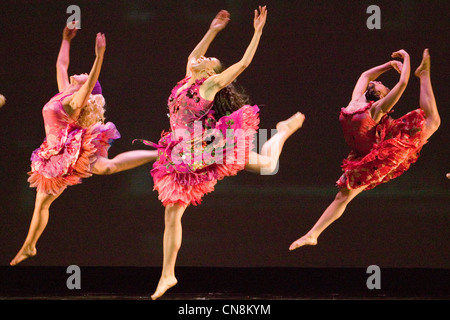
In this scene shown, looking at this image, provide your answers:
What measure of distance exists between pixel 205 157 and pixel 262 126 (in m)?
0.82

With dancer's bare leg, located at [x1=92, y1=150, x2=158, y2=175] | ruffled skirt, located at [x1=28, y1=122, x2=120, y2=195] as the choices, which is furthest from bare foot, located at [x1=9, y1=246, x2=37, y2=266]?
dancer's bare leg, located at [x1=92, y1=150, x2=158, y2=175]

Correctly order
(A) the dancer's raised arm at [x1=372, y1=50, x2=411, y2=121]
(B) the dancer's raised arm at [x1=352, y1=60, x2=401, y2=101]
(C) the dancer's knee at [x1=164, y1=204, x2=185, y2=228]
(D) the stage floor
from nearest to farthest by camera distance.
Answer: (C) the dancer's knee at [x1=164, y1=204, x2=185, y2=228]
(A) the dancer's raised arm at [x1=372, y1=50, x2=411, y2=121]
(D) the stage floor
(B) the dancer's raised arm at [x1=352, y1=60, x2=401, y2=101]

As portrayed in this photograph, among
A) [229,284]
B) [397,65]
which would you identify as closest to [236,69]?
[397,65]

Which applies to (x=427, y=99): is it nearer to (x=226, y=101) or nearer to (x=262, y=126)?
(x=262, y=126)

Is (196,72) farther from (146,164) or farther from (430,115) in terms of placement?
(430,115)

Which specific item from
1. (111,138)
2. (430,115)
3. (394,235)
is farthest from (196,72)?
(394,235)

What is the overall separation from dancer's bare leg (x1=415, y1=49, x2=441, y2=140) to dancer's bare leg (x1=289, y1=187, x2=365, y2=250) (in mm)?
660

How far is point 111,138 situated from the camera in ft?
15.1

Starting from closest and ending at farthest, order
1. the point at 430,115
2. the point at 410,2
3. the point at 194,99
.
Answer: the point at 194,99 → the point at 430,115 → the point at 410,2

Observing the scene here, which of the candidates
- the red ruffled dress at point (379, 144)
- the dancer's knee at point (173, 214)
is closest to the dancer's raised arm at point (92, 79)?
the dancer's knee at point (173, 214)

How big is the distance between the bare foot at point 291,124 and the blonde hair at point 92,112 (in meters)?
1.24

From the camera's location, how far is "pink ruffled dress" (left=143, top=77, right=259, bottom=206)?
414 cm

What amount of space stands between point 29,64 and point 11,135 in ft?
1.81

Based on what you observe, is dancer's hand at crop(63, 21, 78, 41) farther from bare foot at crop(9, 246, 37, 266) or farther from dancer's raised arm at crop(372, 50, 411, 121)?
dancer's raised arm at crop(372, 50, 411, 121)
